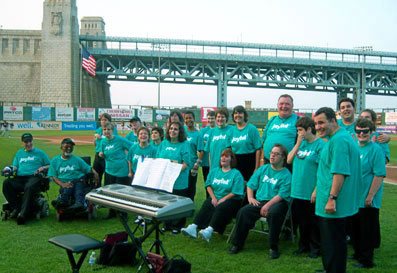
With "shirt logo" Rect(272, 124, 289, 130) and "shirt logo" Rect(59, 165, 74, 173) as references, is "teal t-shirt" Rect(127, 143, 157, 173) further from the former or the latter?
"shirt logo" Rect(272, 124, 289, 130)

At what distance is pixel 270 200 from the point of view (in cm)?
530

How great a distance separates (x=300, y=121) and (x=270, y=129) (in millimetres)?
1015

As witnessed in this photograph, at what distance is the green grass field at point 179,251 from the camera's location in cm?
456

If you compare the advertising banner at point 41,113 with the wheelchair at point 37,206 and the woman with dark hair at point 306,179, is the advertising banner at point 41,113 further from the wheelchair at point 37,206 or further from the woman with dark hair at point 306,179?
the woman with dark hair at point 306,179

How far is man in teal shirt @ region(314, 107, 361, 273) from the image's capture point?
356cm

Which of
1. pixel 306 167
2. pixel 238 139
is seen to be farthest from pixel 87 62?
pixel 306 167

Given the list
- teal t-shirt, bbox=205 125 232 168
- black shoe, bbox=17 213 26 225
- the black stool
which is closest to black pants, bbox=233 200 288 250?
teal t-shirt, bbox=205 125 232 168

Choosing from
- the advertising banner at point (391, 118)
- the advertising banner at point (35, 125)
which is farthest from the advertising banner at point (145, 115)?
the advertising banner at point (391, 118)

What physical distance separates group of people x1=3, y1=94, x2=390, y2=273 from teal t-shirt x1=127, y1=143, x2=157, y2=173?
0.02 m

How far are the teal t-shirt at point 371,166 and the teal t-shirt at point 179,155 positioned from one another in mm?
2662

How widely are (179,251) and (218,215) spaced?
0.73 m

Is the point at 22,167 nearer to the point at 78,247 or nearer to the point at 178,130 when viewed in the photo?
the point at 178,130

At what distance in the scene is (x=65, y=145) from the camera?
683 centimetres

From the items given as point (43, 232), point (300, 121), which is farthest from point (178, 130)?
point (43, 232)
